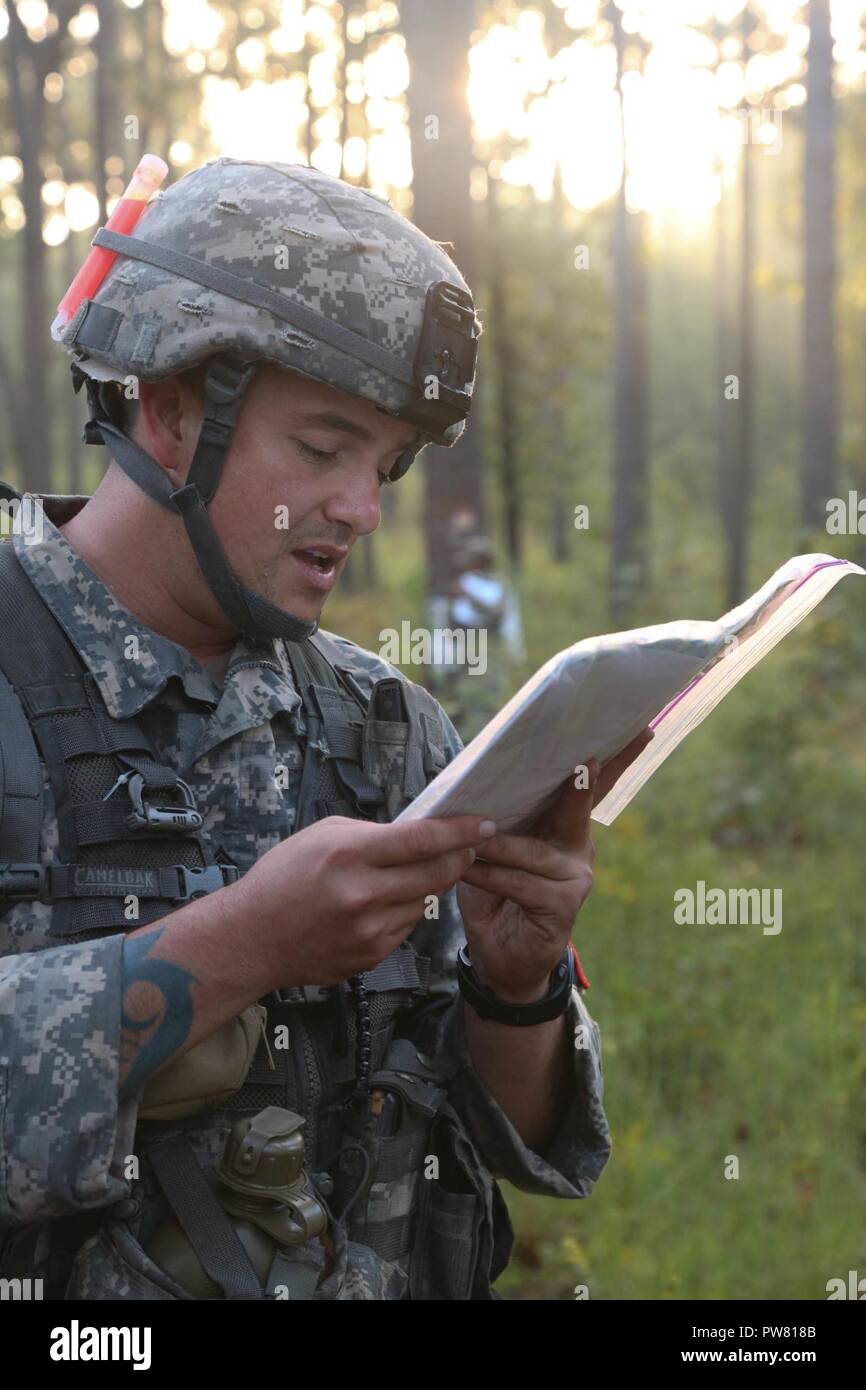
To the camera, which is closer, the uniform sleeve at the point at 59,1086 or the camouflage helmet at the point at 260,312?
the uniform sleeve at the point at 59,1086

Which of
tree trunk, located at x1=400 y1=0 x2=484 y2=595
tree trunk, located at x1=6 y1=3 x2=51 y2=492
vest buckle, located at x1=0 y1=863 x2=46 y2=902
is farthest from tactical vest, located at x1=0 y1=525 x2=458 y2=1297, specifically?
tree trunk, located at x1=6 y1=3 x2=51 y2=492

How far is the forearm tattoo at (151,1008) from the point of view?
1619mm

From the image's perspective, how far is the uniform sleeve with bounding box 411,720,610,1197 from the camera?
7.02ft

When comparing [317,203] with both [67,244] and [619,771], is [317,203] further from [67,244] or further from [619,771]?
[67,244]

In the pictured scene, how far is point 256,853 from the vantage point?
77.8 inches

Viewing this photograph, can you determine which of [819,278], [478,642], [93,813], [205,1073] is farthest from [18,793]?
[819,278]

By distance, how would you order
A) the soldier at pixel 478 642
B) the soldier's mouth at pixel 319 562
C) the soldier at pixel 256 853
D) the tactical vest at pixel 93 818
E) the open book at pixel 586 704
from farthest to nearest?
the soldier at pixel 478 642 → the soldier's mouth at pixel 319 562 → the tactical vest at pixel 93 818 → the soldier at pixel 256 853 → the open book at pixel 586 704

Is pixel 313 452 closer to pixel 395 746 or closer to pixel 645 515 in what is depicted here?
pixel 395 746

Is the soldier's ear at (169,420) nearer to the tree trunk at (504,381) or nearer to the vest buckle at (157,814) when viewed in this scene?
the vest buckle at (157,814)

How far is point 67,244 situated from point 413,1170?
2842cm

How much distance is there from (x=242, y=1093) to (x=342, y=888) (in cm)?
50

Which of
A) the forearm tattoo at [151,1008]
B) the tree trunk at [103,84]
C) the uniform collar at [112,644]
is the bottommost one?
the forearm tattoo at [151,1008]

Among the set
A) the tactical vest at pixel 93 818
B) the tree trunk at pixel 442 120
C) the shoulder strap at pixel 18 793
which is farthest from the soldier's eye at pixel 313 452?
the tree trunk at pixel 442 120
